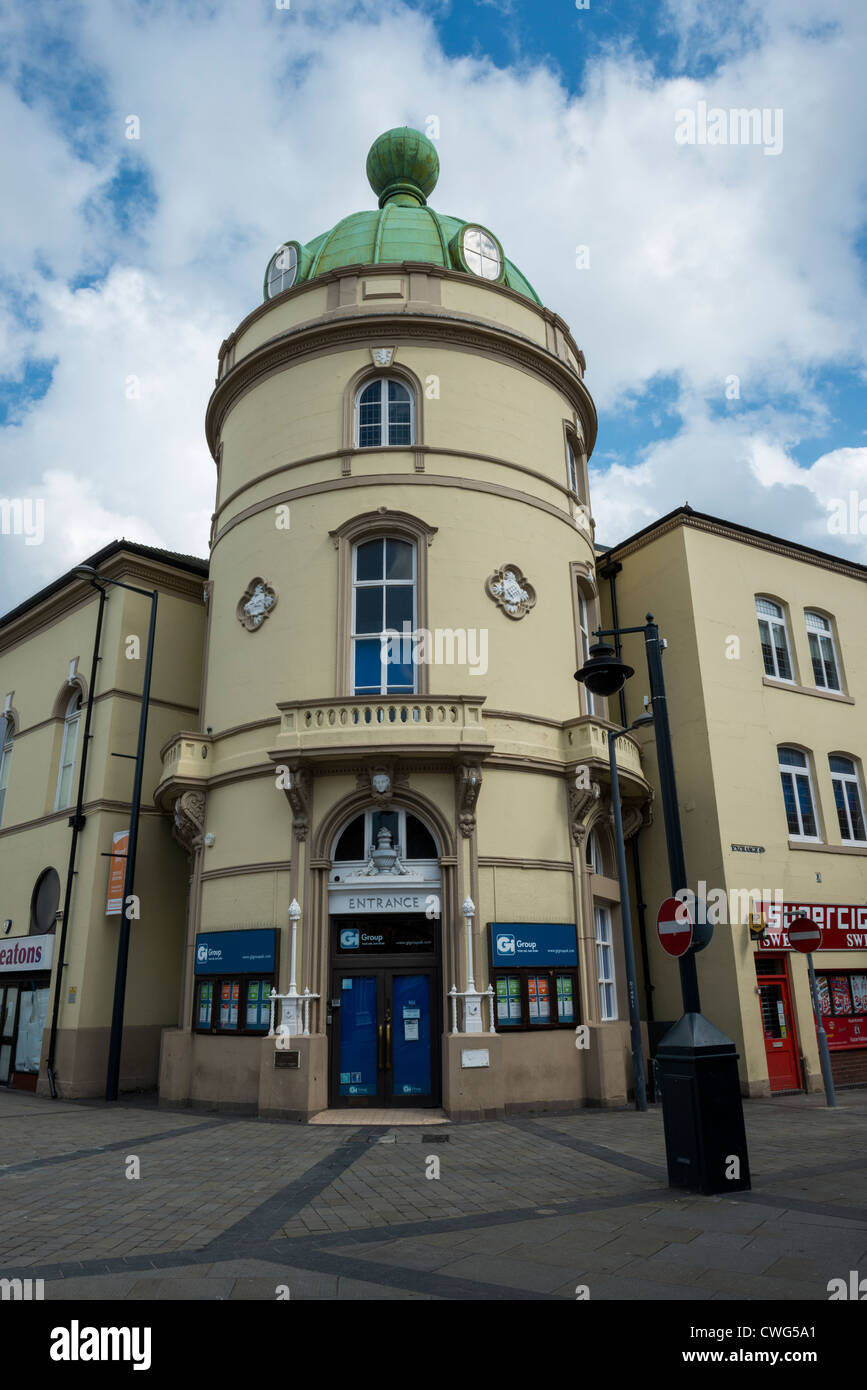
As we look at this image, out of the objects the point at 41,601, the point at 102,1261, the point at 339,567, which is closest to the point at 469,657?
the point at 339,567

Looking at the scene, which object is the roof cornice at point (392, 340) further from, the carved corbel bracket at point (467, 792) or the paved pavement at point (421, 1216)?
the paved pavement at point (421, 1216)

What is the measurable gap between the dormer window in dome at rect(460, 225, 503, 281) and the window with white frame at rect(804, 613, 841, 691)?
1140 cm

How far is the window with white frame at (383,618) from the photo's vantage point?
1720 cm

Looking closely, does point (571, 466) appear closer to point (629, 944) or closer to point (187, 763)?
point (629, 944)

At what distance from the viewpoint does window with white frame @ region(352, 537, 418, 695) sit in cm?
1720

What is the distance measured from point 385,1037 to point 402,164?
22.2 meters

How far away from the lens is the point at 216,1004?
16.6 metres

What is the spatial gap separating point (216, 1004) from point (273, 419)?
38.9 feet

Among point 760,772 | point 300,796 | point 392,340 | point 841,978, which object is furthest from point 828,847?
point 392,340

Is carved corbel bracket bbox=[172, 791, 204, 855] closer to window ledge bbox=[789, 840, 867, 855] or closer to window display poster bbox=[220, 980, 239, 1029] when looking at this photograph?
window display poster bbox=[220, 980, 239, 1029]

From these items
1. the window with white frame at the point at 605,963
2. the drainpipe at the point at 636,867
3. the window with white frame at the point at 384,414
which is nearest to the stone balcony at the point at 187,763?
the window with white frame at the point at 384,414

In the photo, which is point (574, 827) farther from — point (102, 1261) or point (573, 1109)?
point (102, 1261)
